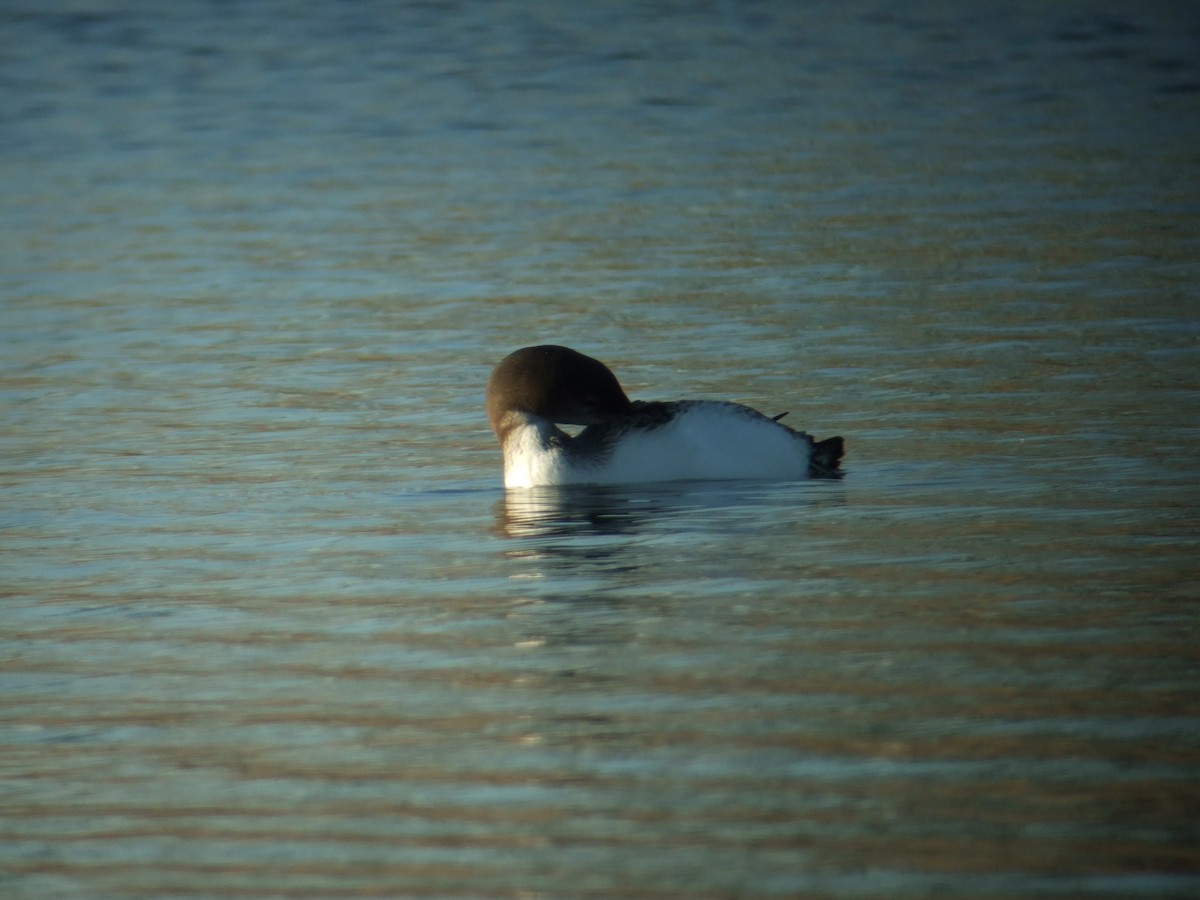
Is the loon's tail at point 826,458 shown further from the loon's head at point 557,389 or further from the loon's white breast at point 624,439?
the loon's head at point 557,389

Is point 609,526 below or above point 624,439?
below

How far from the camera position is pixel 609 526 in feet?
26.3

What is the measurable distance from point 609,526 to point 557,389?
1.10 metres

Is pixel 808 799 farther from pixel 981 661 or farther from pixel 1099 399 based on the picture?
pixel 1099 399

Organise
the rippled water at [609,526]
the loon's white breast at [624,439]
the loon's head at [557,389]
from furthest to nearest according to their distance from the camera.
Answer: the loon's head at [557,389] < the loon's white breast at [624,439] < the rippled water at [609,526]

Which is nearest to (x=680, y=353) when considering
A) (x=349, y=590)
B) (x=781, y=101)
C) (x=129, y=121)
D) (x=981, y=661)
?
(x=349, y=590)

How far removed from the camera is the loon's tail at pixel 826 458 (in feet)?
28.6

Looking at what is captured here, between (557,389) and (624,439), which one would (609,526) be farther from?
(557,389)

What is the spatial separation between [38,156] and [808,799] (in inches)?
698

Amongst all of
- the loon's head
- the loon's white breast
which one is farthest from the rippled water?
the loon's head

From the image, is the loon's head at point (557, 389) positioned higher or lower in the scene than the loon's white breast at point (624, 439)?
higher

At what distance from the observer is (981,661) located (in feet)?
19.1

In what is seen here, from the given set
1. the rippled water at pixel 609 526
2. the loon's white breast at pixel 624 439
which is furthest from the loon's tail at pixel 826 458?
the rippled water at pixel 609 526

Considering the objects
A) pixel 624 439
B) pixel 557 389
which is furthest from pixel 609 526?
pixel 557 389
